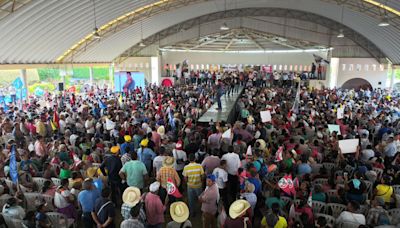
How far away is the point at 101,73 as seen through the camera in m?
37.4

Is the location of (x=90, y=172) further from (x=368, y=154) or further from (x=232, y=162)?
(x=368, y=154)

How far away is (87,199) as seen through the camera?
4.91 m

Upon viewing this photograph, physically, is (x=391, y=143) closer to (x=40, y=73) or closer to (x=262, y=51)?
(x=40, y=73)

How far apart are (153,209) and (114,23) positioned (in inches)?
841

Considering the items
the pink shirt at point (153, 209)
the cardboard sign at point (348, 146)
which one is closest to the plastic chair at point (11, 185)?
the pink shirt at point (153, 209)

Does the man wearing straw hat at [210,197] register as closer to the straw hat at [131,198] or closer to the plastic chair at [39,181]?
the straw hat at [131,198]

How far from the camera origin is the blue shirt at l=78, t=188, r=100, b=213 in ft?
16.1

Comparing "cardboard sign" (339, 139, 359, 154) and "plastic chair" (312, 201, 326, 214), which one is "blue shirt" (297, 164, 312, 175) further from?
"cardboard sign" (339, 139, 359, 154)

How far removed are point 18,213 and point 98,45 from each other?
2264 centimetres

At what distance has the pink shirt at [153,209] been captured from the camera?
15.3ft

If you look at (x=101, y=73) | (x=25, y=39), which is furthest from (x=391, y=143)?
(x=101, y=73)

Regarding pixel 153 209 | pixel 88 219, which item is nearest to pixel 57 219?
pixel 88 219

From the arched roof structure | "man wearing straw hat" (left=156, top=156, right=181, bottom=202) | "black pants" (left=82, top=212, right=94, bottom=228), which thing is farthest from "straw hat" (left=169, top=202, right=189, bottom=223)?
the arched roof structure

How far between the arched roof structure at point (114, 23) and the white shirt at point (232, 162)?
11493 mm
